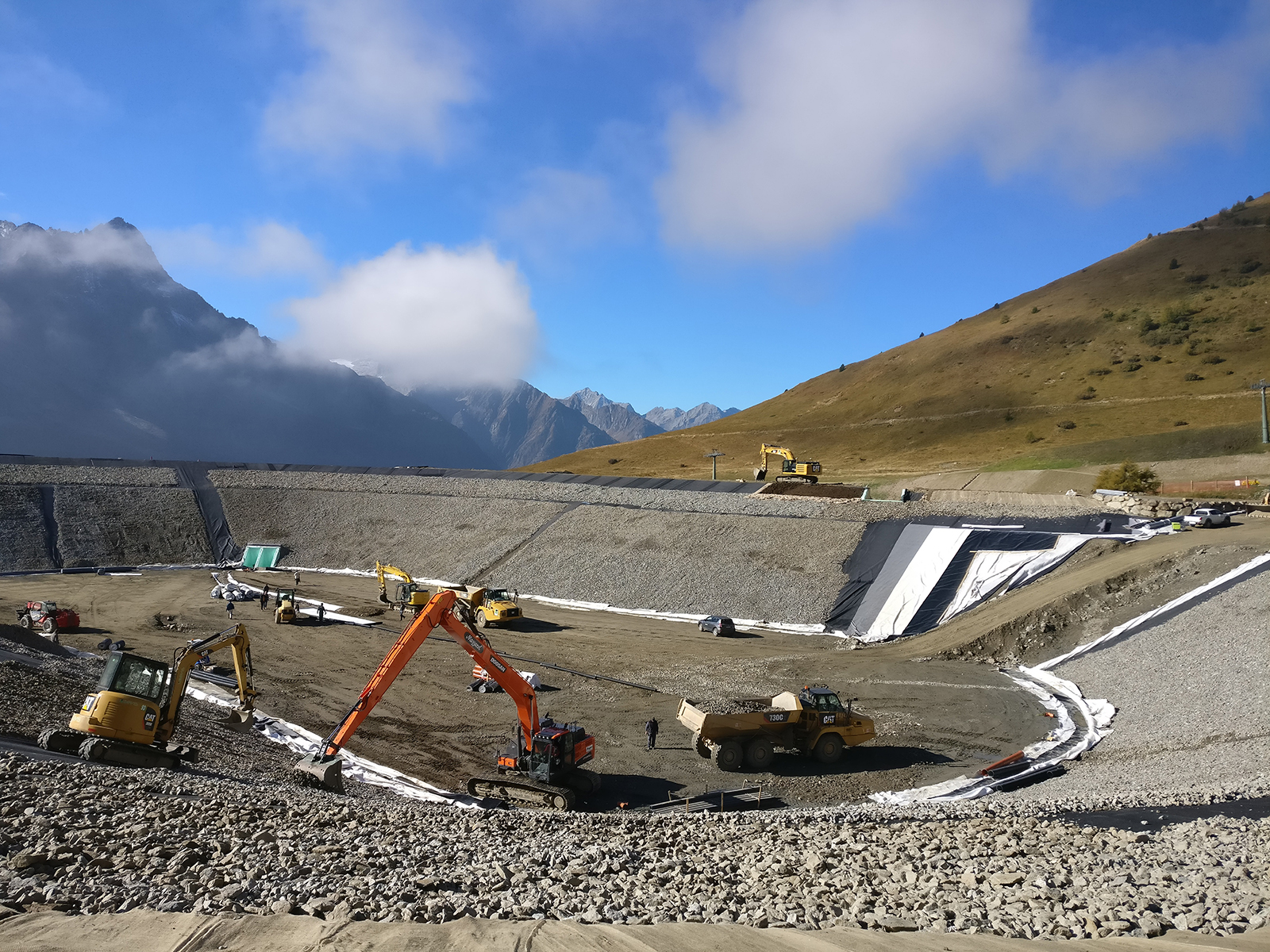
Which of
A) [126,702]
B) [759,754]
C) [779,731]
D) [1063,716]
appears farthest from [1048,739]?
[126,702]

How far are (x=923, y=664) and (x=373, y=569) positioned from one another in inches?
1365

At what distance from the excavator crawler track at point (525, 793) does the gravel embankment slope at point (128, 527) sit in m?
43.7

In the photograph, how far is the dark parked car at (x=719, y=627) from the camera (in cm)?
3338

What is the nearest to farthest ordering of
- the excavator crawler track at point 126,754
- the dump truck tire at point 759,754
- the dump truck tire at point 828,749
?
the excavator crawler track at point 126,754 → the dump truck tire at point 759,754 → the dump truck tire at point 828,749

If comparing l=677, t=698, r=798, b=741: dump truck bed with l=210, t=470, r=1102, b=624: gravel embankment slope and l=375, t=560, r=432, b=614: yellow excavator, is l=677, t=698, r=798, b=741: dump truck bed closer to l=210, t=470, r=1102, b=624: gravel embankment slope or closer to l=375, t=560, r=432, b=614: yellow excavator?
l=375, t=560, r=432, b=614: yellow excavator

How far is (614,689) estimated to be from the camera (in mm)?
25312

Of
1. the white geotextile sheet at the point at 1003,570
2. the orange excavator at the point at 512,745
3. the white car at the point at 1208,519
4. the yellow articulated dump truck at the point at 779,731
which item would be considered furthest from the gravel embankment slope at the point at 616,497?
the orange excavator at the point at 512,745

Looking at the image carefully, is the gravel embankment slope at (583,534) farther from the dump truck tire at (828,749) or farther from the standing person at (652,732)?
the standing person at (652,732)

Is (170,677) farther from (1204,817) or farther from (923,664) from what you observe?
(923,664)

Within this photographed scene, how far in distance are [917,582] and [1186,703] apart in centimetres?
1514

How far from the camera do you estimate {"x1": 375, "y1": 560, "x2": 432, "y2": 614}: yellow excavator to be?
18.0 m

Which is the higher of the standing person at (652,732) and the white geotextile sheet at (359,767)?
the standing person at (652,732)

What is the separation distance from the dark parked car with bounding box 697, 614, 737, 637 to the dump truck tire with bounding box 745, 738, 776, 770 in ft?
48.6

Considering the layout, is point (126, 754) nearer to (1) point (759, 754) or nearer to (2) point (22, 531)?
(1) point (759, 754)
